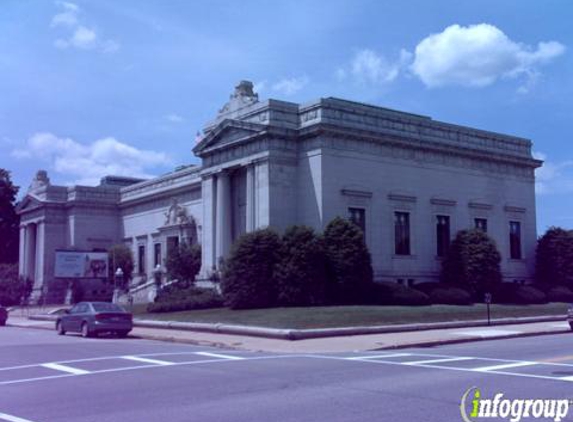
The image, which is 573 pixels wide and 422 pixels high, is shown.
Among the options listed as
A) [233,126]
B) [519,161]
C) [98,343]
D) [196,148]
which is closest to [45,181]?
[196,148]

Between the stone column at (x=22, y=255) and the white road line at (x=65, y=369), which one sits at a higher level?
the stone column at (x=22, y=255)

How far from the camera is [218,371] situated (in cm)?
1634

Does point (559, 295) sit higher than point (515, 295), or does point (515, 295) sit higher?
point (515, 295)

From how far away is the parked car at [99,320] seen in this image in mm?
29850

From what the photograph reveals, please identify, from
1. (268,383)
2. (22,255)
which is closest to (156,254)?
(22,255)

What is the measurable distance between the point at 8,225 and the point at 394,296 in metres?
63.5

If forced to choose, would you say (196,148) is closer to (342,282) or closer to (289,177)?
(289,177)

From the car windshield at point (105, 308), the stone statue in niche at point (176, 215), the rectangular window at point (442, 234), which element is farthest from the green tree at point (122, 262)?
the car windshield at point (105, 308)

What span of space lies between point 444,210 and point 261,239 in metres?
16.9

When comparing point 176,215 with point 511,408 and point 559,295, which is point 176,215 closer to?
point 559,295

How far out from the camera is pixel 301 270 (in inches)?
1581

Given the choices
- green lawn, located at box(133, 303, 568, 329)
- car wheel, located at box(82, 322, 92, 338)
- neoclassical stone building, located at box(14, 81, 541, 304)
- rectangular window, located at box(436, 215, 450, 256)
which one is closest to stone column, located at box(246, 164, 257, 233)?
neoclassical stone building, located at box(14, 81, 541, 304)

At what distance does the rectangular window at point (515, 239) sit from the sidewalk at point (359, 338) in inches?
972

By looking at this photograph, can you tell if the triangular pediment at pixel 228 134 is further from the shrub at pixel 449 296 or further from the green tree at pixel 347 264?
the shrub at pixel 449 296
